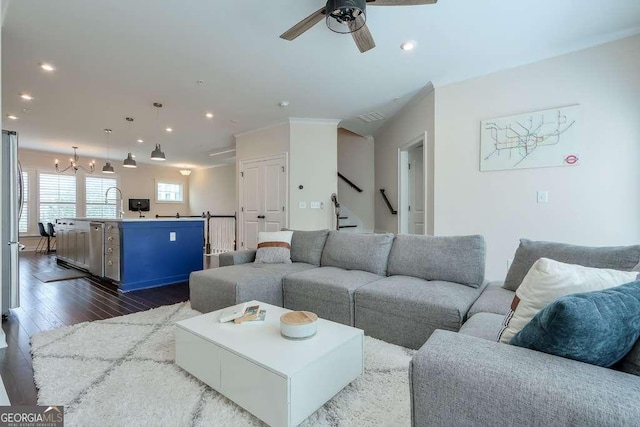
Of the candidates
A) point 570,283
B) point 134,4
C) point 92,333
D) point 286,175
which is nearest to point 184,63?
point 134,4

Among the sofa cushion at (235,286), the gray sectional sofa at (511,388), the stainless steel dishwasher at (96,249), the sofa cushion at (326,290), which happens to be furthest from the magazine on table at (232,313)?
the stainless steel dishwasher at (96,249)

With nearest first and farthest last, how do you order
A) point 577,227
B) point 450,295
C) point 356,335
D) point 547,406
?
point 547,406 < point 356,335 < point 450,295 < point 577,227

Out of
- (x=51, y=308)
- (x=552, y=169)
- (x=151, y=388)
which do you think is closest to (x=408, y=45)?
(x=552, y=169)

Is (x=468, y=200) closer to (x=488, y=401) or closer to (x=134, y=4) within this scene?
(x=488, y=401)

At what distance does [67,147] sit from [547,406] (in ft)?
33.3

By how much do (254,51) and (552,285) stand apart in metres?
3.20

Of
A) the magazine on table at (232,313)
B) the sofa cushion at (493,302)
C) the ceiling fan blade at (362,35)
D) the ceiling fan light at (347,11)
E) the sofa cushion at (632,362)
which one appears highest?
the ceiling fan blade at (362,35)

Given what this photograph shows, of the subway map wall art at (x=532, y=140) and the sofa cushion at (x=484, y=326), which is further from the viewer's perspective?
the subway map wall art at (x=532, y=140)

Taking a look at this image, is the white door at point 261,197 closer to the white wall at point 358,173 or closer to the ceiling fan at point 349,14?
the white wall at point 358,173

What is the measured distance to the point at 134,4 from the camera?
2.36 meters

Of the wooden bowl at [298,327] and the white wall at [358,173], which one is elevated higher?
the white wall at [358,173]

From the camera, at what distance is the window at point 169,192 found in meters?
10.5

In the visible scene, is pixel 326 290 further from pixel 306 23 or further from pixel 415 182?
pixel 415 182

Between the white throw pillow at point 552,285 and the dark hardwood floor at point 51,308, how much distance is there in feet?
7.93
